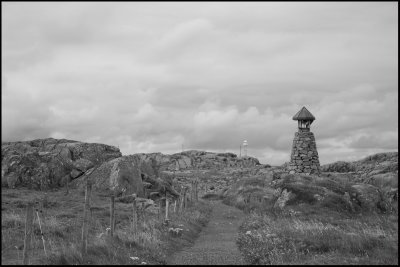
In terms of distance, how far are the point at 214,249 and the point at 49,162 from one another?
86.3ft

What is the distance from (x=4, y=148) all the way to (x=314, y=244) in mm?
36582

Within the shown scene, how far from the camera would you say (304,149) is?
4500cm

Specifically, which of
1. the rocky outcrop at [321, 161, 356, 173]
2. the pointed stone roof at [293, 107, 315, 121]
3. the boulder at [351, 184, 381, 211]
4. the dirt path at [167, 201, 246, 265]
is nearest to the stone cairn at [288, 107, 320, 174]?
the pointed stone roof at [293, 107, 315, 121]

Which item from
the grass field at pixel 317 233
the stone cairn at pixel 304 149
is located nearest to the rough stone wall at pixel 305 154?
the stone cairn at pixel 304 149

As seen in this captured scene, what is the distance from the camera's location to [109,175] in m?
38.9

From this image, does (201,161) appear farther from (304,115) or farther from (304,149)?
(304,115)

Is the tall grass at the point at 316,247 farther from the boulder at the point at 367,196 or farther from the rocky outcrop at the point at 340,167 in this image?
the rocky outcrop at the point at 340,167

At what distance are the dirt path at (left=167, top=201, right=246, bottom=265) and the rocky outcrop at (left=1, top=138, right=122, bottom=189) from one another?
17.4m

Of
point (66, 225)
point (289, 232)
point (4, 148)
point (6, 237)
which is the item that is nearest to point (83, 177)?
point (4, 148)

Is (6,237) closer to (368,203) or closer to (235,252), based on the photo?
(235,252)

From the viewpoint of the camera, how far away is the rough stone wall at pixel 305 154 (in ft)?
148

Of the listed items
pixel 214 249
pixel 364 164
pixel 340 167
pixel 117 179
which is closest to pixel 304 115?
pixel 117 179

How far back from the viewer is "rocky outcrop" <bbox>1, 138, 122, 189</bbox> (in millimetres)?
37250

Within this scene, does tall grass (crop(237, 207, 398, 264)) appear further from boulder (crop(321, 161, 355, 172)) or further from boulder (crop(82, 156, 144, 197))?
boulder (crop(321, 161, 355, 172))
